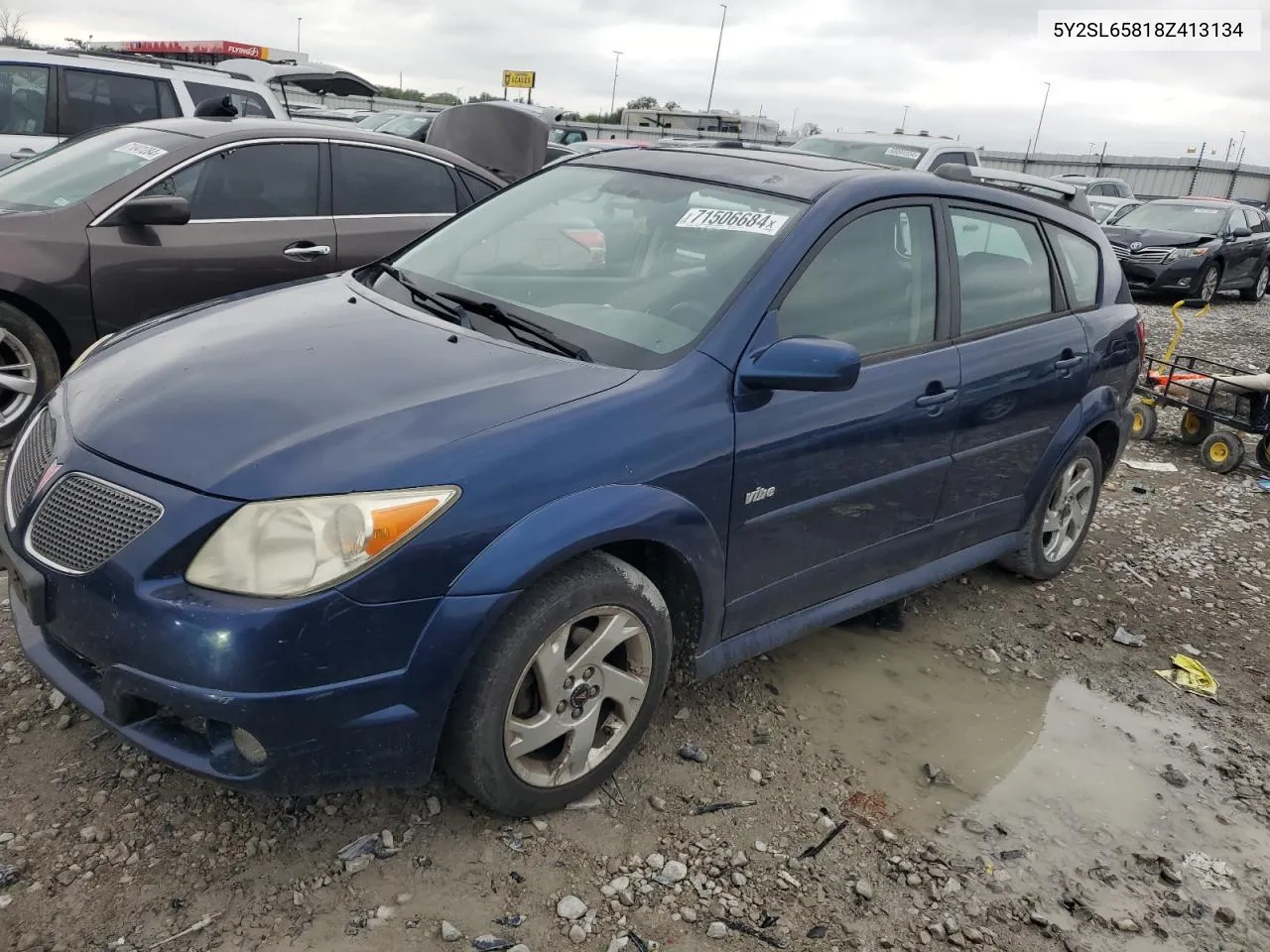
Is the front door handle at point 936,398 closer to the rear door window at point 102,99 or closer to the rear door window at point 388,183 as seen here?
the rear door window at point 388,183

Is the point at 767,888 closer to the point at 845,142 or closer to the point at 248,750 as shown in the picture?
the point at 248,750

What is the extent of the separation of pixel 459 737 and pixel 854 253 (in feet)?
6.38

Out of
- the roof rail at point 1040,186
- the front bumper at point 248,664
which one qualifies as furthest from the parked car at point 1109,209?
the front bumper at point 248,664

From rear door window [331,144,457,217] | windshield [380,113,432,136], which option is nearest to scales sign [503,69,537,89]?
windshield [380,113,432,136]

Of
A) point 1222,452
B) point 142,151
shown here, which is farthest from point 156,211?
point 1222,452

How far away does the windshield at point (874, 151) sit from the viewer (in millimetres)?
10727

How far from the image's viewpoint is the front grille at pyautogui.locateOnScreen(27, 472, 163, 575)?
7.29 ft

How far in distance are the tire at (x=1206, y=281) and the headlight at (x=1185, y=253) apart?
0.65 ft

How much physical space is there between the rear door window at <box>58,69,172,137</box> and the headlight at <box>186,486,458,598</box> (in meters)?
7.57

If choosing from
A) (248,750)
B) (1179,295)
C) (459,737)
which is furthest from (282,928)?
(1179,295)

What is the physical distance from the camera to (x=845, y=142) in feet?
36.8

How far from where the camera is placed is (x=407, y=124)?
52.4 feet

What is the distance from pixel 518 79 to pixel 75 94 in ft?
143

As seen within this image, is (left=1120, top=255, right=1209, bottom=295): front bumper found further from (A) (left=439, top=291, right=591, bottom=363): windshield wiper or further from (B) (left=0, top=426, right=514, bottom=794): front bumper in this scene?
(B) (left=0, top=426, right=514, bottom=794): front bumper
